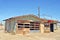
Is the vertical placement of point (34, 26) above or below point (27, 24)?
below

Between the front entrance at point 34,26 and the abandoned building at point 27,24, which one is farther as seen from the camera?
the front entrance at point 34,26

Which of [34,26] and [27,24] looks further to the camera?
[34,26]

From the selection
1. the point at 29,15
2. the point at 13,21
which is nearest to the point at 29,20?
the point at 29,15

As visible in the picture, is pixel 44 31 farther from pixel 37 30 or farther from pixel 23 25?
pixel 23 25

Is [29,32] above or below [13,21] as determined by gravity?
below

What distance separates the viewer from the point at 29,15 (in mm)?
33031

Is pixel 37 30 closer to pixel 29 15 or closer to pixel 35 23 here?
pixel 35 23

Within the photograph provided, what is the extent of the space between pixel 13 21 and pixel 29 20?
3.33 m

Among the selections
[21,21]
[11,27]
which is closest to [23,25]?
[21,21]

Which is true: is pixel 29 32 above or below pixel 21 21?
below

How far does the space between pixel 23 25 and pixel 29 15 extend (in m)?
2.60

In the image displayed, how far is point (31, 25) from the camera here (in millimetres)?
32844

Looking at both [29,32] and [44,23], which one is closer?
[29,32]

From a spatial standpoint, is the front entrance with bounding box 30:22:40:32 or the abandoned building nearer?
the abandoned building
